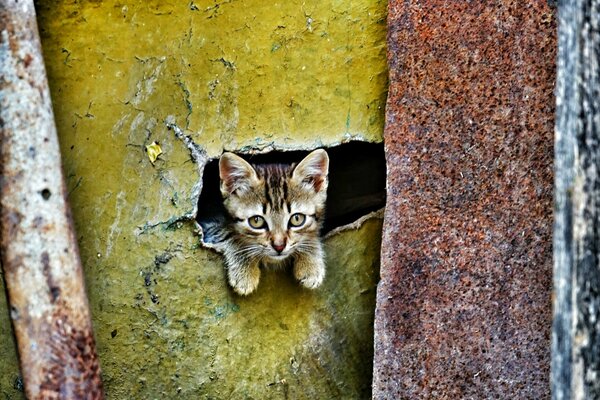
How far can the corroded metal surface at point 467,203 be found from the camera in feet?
15.1

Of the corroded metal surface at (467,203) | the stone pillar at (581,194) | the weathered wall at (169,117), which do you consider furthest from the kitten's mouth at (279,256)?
the stone pillar at (581,194)

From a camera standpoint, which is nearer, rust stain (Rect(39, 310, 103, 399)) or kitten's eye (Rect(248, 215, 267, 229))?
rust stain (Rect(39, 310, 103, 399))

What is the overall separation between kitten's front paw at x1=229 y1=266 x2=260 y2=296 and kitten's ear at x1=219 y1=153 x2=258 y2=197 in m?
0.44

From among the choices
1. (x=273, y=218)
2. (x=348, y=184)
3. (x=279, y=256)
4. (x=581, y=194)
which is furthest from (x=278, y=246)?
(x=581, y=194)

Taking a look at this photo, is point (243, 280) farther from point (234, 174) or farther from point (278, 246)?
point (234, 174)

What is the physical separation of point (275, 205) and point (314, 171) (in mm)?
279

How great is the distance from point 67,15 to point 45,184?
1.18 metres

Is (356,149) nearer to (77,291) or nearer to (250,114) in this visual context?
(250,114)

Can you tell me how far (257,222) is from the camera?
5.13 metres

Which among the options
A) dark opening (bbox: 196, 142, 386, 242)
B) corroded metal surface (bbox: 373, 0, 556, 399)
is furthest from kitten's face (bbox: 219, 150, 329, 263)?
corroded metal surface (bbox: 373, 0, 556, 399)

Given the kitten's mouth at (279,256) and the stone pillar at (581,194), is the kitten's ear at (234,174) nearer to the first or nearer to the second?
the kitten's mouth at (279,256)

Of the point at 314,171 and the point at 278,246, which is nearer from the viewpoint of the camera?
the point at 278,246

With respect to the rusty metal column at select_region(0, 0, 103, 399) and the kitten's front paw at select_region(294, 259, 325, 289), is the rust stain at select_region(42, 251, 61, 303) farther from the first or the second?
the kitten's front paw at select_region(294, 259, 325, 289)

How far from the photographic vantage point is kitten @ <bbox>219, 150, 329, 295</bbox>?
502 cm
